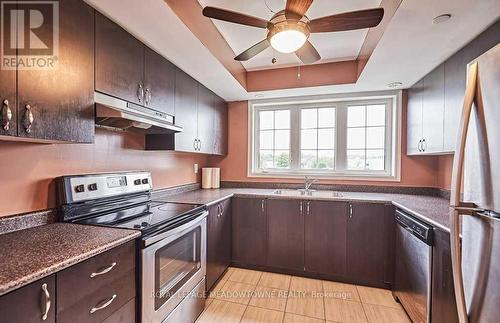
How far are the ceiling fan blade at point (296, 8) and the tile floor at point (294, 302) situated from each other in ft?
7.15

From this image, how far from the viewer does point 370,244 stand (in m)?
2.40

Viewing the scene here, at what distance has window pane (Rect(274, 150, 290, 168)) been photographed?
3.35 m

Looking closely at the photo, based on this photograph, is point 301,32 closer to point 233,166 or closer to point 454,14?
point 454,14

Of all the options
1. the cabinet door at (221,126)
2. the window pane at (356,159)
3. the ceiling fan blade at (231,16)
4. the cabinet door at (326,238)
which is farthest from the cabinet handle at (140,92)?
the window pane at (356,159)

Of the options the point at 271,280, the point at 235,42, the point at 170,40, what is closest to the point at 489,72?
the point at 170,40

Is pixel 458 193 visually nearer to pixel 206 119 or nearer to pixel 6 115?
pixel 6 115

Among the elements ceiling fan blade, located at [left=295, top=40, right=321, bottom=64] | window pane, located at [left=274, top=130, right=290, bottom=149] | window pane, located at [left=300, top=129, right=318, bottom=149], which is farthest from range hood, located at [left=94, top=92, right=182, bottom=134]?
window pane, located at [left=300, top=129, right=318, bottom=149]

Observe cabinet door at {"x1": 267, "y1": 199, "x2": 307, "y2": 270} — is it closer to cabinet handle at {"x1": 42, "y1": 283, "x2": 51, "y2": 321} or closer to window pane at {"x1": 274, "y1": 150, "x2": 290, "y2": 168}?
window pane at {"x1": 274, "y1": 150, "x2": 290, "y2": 168}

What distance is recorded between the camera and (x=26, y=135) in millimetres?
1047

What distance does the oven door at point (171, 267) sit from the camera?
1.31 metres

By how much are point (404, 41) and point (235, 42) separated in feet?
4.67

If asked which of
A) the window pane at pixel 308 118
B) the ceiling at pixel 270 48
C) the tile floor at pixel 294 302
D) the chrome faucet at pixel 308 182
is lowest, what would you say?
A: the tile floor at pixel 294 302

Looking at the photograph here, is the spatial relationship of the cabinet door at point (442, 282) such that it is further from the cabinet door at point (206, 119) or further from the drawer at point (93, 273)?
the cabinet door at point (206, 119)

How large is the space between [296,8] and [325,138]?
2.19 meters
